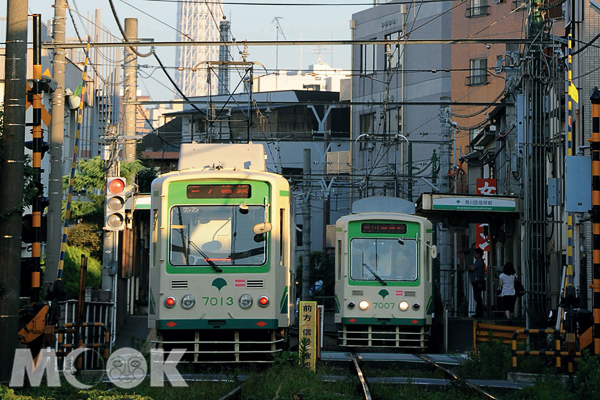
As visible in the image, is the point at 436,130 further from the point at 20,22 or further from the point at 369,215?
the point at 20,22

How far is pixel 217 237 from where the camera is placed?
14.2 m

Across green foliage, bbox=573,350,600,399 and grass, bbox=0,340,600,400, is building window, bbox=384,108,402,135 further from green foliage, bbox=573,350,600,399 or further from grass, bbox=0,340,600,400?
green foliage, bbox=573,350,600,399

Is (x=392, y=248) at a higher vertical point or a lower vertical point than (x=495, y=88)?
lower

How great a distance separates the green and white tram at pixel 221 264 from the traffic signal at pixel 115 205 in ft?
6.25

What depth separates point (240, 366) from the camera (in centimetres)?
1465

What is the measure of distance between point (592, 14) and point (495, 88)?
87.4 feet

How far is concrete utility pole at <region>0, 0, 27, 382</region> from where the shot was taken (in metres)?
11.4

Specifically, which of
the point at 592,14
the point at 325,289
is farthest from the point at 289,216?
the point at 325,289

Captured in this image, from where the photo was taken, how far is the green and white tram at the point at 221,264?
14039mm

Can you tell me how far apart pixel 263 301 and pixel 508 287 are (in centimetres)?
958

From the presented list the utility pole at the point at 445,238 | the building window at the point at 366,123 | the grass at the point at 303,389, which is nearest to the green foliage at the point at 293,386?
the grass at the point at 303,389

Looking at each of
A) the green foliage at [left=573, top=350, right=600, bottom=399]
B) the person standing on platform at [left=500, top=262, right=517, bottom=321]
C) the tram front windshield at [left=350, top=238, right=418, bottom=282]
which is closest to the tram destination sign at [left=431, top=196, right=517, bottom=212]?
the person standing on platform at [left=500, top=262, right=517, bottom=321]

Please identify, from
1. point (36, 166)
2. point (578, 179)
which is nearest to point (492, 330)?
point (578, 179)

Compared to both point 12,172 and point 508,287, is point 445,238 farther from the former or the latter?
point 12,172
